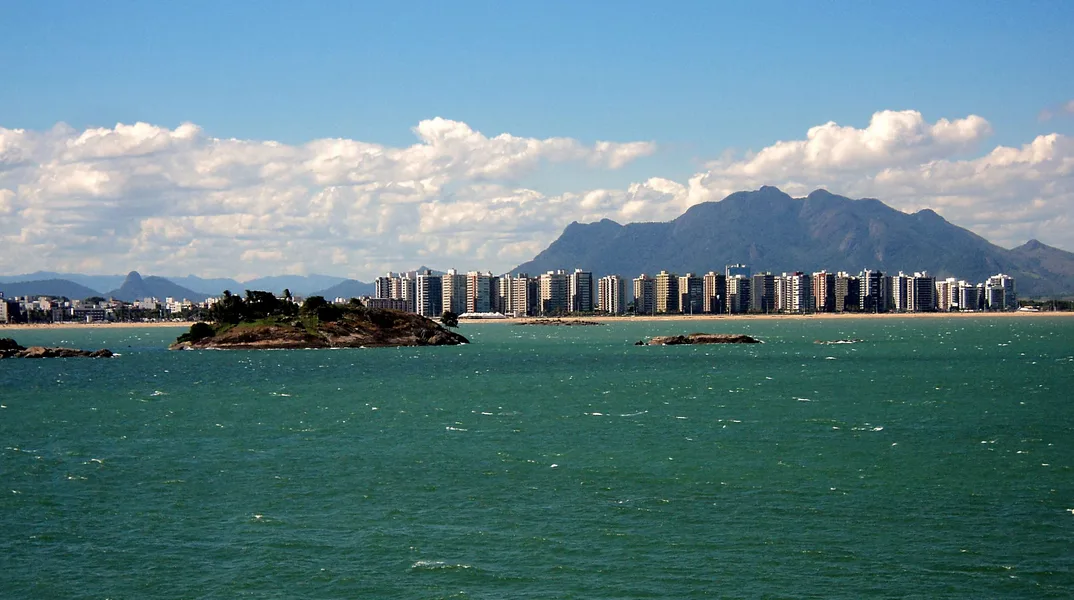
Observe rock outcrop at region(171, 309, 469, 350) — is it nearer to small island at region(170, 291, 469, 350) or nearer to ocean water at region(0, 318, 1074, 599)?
small island at region(170, 291, 469, 350)

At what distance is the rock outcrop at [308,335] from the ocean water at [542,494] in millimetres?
89714

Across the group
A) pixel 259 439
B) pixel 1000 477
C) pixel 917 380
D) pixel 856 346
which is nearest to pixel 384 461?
pixel 259 439

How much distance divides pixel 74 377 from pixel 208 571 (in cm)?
9523

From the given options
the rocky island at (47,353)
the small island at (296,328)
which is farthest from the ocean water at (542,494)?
the small island at (296,328)

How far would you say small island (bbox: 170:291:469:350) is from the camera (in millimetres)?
181375

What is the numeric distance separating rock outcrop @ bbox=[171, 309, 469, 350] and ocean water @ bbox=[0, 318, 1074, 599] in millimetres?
89714

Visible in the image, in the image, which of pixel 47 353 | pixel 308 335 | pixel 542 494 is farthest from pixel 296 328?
pixel 542 494

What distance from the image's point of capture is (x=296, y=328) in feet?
604

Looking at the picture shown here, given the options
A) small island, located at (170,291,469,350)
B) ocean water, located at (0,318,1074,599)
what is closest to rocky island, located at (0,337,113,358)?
small island, located at (170,291,469,350)

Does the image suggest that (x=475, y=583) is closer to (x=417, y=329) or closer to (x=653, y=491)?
(x=653, y=491)

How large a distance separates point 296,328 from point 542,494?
485 feet

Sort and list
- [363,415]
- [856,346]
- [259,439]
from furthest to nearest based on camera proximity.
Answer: [856,346] < [363,415] < [259,439]

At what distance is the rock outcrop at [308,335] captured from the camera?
18075 centimetres

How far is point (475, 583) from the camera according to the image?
30.9m
